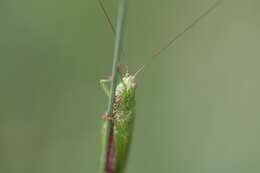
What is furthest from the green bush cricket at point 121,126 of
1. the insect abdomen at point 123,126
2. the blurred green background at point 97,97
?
the blurred green background at point 97,97

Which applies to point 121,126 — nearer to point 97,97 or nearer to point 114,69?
point 114,69

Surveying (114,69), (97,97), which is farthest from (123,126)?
(97,97)

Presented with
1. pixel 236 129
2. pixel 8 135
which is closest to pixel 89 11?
pixel 8 135

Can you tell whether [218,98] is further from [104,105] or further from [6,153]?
[6,153]

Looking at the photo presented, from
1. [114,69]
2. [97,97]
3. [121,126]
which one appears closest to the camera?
[114,69]

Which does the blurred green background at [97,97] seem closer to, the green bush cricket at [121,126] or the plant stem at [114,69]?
the green bush cricket at [121,126]

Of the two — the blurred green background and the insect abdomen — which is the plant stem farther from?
the blurred green background

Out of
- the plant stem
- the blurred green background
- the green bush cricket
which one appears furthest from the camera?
the blurred green background

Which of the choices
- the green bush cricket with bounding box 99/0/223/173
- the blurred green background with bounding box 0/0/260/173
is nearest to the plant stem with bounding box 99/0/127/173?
the green bush cricket with bounding box 99/0/223/173
